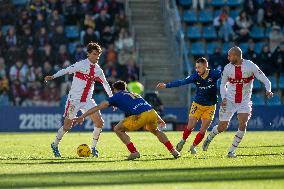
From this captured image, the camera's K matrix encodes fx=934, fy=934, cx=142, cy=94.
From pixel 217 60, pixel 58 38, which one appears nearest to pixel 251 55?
pixel 217 60

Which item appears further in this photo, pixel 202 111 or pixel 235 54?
pixel 202 111

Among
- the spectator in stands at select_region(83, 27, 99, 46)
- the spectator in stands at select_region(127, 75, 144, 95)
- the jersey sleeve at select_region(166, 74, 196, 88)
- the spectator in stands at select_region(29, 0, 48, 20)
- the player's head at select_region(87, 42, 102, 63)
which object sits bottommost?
the spectator in stands at select_region(127, 75, 144, 95)

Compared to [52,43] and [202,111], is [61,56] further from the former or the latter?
[202,111]

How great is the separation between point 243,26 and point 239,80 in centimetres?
1909

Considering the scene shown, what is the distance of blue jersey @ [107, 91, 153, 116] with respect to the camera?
16953 millimetres

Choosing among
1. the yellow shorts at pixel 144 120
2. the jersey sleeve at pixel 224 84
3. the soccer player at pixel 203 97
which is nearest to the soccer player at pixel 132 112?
the yellow shorts at pixel 144 120

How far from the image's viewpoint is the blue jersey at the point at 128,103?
16953mm

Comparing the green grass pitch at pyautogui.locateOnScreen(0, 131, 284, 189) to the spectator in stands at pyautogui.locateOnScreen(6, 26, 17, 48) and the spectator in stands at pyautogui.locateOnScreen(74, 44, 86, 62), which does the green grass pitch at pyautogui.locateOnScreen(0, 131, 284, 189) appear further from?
the spectator in stands at pyautogui.locateOnScreen(6, 26, 17, 48)

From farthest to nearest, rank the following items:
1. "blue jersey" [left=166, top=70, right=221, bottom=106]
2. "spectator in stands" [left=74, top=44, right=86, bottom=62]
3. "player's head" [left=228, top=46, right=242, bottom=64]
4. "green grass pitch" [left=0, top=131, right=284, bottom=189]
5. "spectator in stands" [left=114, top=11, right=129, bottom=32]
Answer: "spectator in stands" [left=114, top=11, right=129, bottom=32], "spectator in stands" [left=74, top=44, right=86, bottom=62], "blue jersey" [left=166, top=70, right=221, bottom=106], "player's head" [left=228, top=46, right=242, bottom=64], "green grass pitch" [left=0, top=131, right=284, bottom=189]

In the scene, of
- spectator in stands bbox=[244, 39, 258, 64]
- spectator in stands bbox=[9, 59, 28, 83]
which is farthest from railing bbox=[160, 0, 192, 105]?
spectator in stands bbox=[9, 59, 28, 83]

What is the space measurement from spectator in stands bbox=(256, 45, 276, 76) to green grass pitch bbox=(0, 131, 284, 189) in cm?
1437

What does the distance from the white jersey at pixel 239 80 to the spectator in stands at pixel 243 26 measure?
1882 cm

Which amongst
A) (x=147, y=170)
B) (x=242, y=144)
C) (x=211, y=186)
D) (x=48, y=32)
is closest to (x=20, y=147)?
(x=242, y=144)

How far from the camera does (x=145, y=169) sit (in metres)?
15.1
